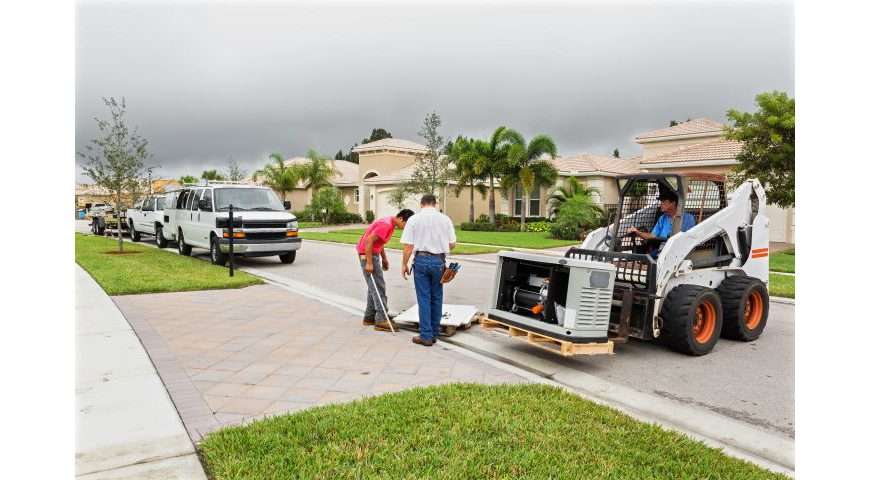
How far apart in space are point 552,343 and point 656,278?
128cm

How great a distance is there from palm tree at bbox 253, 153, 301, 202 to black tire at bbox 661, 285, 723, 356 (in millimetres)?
39197

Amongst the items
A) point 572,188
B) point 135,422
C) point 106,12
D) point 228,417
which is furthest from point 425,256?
point 572,188

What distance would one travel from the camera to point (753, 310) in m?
7.23

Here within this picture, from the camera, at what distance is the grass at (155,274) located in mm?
10125

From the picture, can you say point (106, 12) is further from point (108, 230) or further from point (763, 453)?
point (108, 230)

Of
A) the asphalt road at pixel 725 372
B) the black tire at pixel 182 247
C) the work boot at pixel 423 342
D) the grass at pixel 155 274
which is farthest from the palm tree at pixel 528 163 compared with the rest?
the work boot at pixel 423 342

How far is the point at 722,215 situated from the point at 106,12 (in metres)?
6.26

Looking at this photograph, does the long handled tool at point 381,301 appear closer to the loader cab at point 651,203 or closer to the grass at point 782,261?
the loader cab at point 651,203

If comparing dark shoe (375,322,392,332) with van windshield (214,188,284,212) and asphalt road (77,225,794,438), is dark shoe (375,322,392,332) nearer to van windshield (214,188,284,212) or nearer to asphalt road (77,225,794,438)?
asphalt road (77,225,794,438)

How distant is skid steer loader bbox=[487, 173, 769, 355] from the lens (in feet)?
18.2

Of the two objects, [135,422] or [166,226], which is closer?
[135,422]

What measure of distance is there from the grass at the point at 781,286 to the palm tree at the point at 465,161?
1970cm
